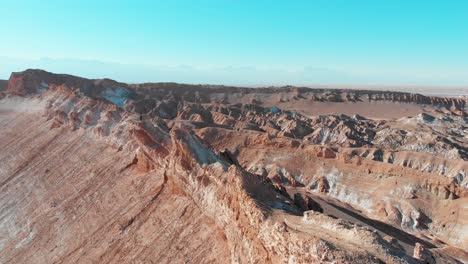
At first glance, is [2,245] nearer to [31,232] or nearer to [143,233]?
[31,232]

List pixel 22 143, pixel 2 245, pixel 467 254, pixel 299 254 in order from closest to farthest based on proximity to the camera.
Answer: pixel 299 254 → pixel 467 254 → pixel 2 245 → pixel 22 143

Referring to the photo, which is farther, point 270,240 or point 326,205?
point 326,205

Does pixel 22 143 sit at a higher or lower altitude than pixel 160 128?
lower

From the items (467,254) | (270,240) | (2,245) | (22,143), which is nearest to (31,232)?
(2,245)

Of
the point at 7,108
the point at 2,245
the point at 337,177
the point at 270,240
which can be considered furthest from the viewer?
the point at 7,108

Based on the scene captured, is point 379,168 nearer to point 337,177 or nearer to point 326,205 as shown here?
point 337,177

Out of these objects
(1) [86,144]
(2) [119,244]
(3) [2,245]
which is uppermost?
(1) [86,144]
